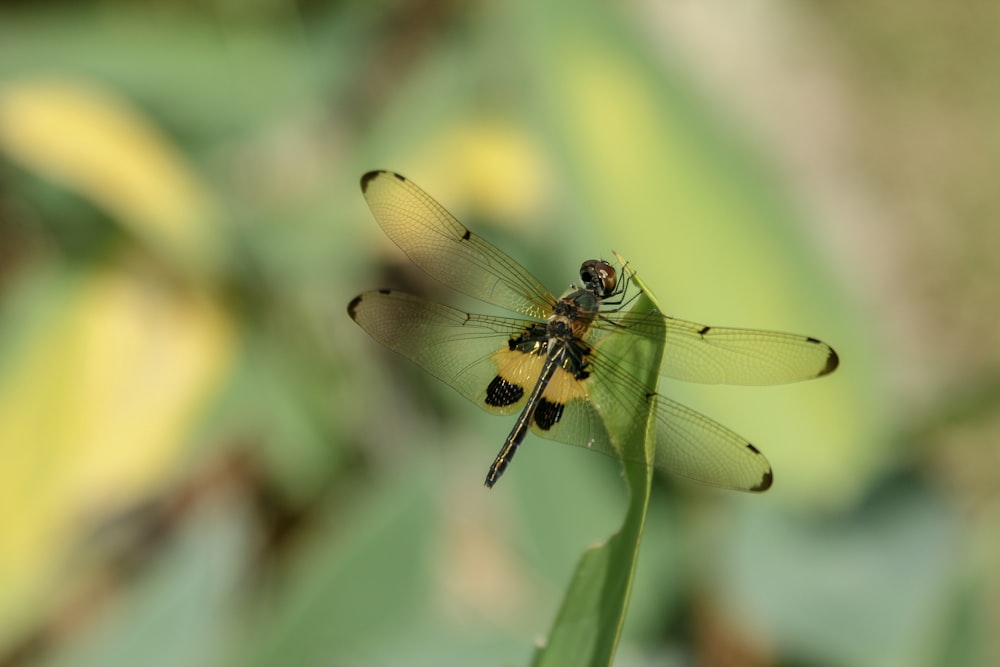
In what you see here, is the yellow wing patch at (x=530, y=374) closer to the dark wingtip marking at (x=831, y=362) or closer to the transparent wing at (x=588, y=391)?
the transparent wing at (x=588, y=391)

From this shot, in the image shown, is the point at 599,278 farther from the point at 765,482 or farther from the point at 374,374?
the point at 374,374

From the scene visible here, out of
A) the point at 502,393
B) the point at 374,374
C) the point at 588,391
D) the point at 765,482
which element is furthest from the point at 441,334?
the point at 374,374

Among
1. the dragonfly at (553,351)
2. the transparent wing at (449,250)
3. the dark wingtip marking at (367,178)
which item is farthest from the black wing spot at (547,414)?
the dark wingtip marking at (367,178)

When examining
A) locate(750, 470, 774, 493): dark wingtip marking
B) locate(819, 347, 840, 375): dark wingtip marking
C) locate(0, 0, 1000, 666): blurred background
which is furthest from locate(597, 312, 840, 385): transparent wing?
locate(0, 0, 1000, 666): blurred background

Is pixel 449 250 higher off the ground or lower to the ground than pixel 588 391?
higher

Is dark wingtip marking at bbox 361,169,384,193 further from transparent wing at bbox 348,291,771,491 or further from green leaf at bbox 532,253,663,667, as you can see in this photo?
green leaf at bbox 532,253,663,667

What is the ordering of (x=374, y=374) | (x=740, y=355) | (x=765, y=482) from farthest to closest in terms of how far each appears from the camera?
(x=374, y=374)
(x=740, y=355)
(x=765, y=482)
